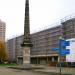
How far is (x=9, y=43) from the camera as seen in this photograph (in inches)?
5679

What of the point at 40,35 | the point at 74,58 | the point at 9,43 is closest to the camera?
the point at 74,58

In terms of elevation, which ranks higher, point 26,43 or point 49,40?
point 49,40

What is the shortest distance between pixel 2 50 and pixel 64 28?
89.8ft

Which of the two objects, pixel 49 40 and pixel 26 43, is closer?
pixel 26 43

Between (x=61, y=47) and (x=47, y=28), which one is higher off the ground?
(x=47, y=28)

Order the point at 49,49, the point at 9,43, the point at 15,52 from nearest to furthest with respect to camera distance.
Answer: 1. the point at 49,49
2. the point at 15,52
3. the point at 9,43

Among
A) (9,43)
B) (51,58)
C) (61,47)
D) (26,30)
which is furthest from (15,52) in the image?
(61,47)

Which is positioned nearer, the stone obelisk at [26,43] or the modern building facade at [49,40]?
the stone obelisk at [26,43]

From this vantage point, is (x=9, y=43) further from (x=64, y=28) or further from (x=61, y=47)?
(x=61, y=47)

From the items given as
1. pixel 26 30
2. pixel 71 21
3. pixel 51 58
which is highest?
pixel 71 21

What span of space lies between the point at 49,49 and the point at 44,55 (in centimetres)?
495

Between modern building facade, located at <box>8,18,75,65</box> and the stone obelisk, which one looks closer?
the stone obelisk

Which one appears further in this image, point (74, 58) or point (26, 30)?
point (26, 30)

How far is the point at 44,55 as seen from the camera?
314 ft
